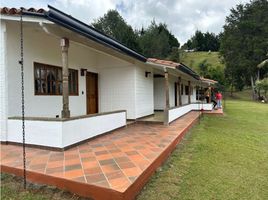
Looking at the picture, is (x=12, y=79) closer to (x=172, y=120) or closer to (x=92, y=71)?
(x=92, y=71)

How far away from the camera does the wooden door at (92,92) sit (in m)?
9.70

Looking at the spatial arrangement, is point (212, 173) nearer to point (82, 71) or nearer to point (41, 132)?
point (41, 132)

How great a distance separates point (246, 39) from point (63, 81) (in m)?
35.7

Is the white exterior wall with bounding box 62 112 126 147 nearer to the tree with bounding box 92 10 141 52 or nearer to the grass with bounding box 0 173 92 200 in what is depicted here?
the grass with bounding box 0 173 92 200

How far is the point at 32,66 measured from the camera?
6.61m

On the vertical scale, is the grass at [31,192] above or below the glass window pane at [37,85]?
below

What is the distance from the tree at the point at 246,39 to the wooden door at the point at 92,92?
30118mm

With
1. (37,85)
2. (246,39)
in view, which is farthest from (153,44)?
(37,85)

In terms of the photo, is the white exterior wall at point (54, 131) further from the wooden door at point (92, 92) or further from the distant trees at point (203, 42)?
the distant trees at point (203, 42)

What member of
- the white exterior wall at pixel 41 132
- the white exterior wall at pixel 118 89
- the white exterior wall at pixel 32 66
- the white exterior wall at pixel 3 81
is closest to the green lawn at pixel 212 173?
the white exterior wall at pixel 41 132

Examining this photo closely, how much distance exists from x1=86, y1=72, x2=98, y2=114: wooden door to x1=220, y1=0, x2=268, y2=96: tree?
1186 inches

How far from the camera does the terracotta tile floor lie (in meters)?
3.53

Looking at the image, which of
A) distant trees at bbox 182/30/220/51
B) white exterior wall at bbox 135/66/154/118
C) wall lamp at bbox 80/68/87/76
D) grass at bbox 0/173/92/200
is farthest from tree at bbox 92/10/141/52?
distant trees at bbox 182/30/220/51

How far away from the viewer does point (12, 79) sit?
5.80 m
